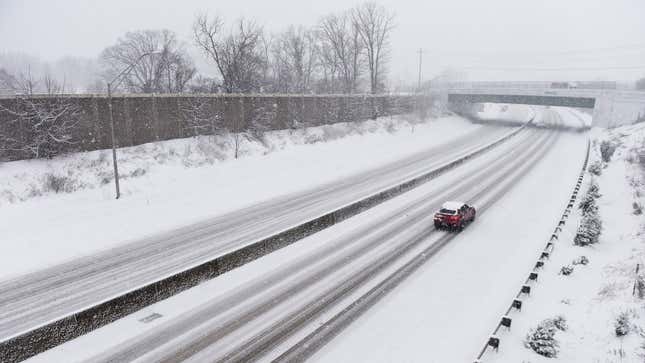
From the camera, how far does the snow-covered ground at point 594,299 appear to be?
39.6 feet

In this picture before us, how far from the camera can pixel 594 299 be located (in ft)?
50.0

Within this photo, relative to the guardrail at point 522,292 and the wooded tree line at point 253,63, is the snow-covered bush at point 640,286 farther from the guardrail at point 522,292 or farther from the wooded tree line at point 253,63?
the wooded tree line at point 253,63

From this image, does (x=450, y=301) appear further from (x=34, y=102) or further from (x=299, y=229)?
(x=34, y=102)

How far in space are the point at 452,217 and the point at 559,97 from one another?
62175mm

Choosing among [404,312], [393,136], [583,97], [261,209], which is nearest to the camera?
[404,312]

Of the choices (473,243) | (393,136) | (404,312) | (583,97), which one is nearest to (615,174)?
(473,243)

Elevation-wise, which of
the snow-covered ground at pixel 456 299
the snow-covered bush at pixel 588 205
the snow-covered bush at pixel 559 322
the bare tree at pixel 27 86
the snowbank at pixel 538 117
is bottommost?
the snow-covered ground at pixel 456 299

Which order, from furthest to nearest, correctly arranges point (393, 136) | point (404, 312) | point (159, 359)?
point (393, 136), point (404, 312), point (159, 359)

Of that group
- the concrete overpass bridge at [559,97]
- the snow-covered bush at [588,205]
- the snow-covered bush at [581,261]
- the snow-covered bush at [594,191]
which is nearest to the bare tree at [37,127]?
the snow-covered bush at [581,261]

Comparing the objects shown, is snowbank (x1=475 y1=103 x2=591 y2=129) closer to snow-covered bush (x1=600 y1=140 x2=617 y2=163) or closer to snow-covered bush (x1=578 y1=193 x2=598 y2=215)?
snow-covered bush (x1=600 y1=140 x2=617 y2=163)

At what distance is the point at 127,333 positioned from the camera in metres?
13.1

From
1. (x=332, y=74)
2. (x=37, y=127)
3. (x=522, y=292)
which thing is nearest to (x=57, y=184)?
(x=37, y=127)

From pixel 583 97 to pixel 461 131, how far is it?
21269 mm

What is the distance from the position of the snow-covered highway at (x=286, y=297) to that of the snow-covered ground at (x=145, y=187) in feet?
25.3
